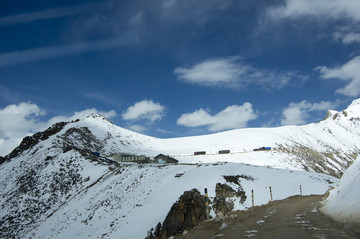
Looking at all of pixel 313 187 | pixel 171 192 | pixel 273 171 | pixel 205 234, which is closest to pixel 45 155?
pixel 171 192

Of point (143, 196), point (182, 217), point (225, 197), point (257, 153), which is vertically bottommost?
point (182, 217)

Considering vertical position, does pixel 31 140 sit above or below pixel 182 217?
above

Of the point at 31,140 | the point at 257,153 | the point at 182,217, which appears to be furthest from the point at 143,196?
the point at 31,140

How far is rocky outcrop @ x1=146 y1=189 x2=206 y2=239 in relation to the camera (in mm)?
22234

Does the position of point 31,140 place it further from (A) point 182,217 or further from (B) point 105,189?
(A) point 182,217

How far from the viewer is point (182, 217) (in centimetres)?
2291

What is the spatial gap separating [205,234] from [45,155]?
239 ft

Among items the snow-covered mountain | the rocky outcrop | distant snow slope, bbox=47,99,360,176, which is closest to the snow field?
the snow-covered mountain

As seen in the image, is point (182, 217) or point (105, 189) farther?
point (105, 189)

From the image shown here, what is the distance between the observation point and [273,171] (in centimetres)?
4072

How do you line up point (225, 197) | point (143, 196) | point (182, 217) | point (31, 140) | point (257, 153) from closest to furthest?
point (182, 217) < point (225, 197) < point (143, 196) < point (31, 140) < point (257, 153)

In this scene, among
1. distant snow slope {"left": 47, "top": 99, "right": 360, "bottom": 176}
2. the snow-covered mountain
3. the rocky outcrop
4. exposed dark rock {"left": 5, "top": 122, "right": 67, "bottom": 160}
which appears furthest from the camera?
exposed dark rock {"left": 5, "top": 122, "right": 67, "bottom": 160}

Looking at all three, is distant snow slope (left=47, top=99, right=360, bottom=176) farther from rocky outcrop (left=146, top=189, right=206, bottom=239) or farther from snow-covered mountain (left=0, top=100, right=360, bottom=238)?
rocky outcrop (left=146, top=189, right=206, bottom=239)

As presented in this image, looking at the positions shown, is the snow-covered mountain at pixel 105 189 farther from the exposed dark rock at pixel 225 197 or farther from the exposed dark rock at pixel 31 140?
the exposed dark rock at pixel 31 140
